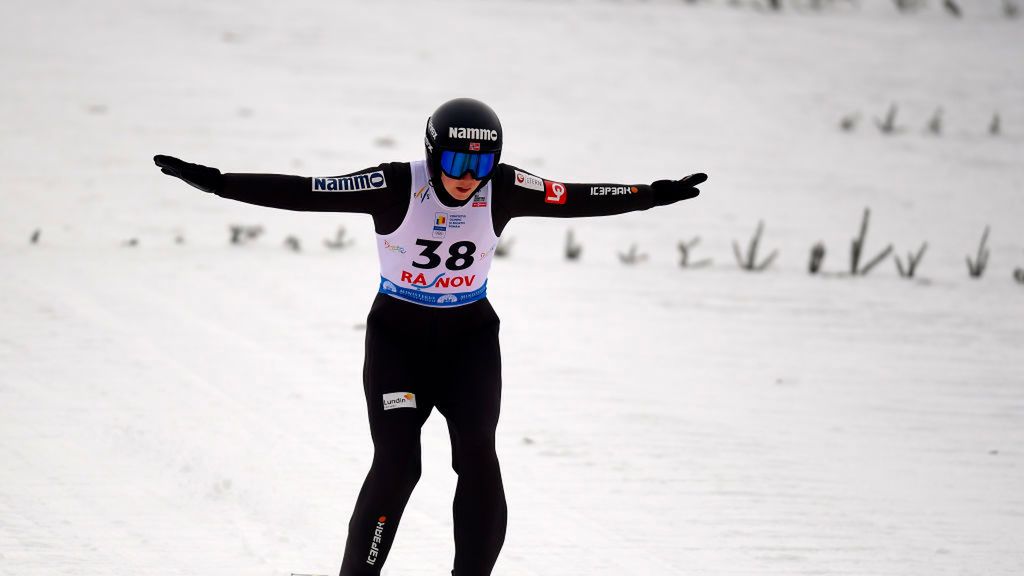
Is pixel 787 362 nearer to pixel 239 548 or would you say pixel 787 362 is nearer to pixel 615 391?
pixel 615 391

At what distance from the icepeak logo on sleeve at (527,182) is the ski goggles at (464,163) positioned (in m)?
0.34

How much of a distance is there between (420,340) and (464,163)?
682 millimetres

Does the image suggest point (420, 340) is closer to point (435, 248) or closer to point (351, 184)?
point (435, 248)

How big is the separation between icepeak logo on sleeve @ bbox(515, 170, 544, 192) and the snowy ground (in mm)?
1757

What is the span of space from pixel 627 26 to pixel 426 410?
52.9ft

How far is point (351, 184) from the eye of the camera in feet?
14.0

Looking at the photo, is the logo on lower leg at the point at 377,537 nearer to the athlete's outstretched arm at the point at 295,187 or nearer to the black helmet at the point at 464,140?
the athlete's outstretched arm at the point at 295,187

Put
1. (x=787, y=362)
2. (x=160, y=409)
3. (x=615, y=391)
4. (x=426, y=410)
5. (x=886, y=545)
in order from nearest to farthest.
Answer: (x=426, y=410) < (x=886, y=545) < (x=160, y=409) < (x=615, y=391) < (x=787, y=362)

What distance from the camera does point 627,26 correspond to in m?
19.6

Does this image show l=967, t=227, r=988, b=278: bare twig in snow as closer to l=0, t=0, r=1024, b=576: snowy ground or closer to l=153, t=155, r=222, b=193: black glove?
l=0, t=0, r=1024, b=576: snowy ground

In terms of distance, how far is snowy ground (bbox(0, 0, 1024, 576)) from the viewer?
19.0 feet

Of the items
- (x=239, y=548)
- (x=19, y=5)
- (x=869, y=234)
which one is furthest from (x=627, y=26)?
(x=239, y=548)

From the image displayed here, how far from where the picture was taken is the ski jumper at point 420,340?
4223 mm

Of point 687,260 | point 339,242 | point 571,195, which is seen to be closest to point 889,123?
point 687,260
